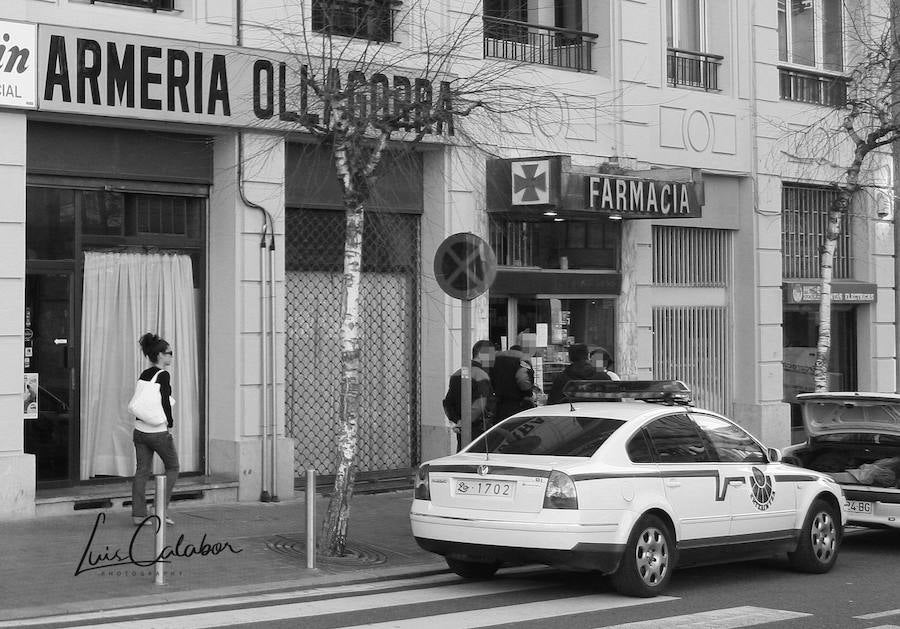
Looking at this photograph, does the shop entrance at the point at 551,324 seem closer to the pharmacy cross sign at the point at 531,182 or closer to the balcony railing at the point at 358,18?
the pharmacy cross sign at the point at 531,182

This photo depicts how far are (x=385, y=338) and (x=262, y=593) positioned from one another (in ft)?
22.5

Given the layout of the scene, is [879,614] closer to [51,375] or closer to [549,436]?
[549,436]

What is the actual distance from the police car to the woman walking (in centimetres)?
323

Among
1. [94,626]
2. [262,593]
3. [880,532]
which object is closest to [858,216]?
[880,532]

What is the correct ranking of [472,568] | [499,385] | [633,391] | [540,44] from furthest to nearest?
[540,44]
[499,385]
[633,391]
[472,568]

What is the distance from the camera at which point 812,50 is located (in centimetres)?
2194

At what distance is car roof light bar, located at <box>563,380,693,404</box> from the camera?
11000 mm

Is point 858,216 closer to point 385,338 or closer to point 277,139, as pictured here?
point 385,338

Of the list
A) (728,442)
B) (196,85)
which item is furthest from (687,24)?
(728,442)

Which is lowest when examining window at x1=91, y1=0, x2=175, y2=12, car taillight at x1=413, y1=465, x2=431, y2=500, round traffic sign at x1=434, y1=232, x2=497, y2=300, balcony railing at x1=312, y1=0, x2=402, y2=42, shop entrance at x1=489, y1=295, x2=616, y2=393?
car taillight at x1=413, y1=465, x2=431, y2=500

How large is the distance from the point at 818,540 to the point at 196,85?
26.5ft

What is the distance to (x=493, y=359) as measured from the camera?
15.8 m

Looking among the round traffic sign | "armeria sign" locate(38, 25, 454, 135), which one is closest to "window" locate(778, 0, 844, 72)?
"armeria sign" locate(38, 25, 454, 135)

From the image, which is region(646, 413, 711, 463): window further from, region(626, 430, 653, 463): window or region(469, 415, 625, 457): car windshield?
region(469, 415, 625, 457): car windshield
